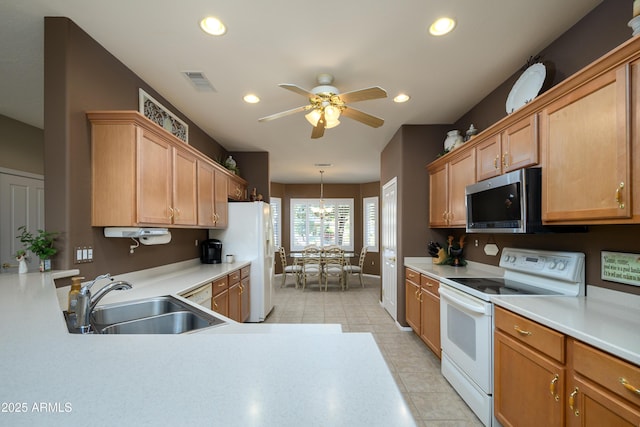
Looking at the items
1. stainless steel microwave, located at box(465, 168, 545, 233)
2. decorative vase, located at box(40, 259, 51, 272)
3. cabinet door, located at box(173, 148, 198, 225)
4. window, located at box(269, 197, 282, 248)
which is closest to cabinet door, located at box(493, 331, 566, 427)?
stainless steel microwave, located at box(465, 168, 545, 233)

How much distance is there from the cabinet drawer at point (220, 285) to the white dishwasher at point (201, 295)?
10 cm

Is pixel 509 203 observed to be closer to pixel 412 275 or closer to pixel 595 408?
pixel 595 408

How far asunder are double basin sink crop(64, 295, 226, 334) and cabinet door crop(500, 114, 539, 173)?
86.9 inches

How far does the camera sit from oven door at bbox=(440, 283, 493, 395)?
192cm

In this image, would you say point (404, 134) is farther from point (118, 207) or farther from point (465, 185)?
point (118, 207)

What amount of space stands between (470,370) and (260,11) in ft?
9.30

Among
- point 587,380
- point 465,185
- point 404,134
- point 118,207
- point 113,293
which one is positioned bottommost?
point 587,380

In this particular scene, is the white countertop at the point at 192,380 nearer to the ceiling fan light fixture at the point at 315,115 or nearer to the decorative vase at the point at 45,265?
the decorative vase at the point at 45,265

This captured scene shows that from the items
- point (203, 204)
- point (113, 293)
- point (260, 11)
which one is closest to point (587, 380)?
point (260, 11)

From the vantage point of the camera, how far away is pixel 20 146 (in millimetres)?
3477

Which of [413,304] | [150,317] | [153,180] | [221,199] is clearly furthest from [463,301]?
[221,199]

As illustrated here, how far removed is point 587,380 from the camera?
4.01ft

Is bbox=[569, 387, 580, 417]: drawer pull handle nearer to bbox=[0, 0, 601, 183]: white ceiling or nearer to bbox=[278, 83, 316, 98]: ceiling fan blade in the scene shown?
bbox=[0, 0, 601, 183]: white ceiling

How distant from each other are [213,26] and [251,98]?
1043 mm
